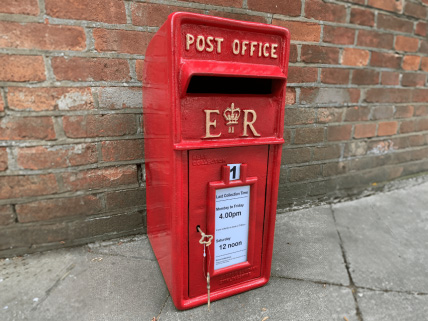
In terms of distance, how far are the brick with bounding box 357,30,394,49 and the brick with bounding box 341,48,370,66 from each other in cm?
5

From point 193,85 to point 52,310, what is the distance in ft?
3.61

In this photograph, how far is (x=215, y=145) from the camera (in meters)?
0.95

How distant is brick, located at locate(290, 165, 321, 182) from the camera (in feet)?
6.30

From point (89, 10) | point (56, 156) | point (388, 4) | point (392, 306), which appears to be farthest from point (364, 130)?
point (56, 156)

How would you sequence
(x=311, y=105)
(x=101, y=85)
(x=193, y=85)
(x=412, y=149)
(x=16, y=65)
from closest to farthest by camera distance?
(x=193, y=85)
(x=16, y=65)
(x=101, y=85)
(x=311, y=105)
(x=412, y=149)

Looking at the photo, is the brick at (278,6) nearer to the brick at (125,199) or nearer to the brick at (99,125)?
the brick at (99,125)

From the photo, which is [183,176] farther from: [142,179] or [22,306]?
[22,306]

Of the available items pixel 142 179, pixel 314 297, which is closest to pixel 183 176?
pixel 142 179

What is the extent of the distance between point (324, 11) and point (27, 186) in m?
2.06

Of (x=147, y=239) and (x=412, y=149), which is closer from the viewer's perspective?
(x=147, y=239)

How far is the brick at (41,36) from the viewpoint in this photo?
120 centimetres

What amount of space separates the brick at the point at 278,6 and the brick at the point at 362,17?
1.46 ft

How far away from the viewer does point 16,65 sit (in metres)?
1.24

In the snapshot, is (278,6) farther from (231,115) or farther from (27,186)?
(27,186)
